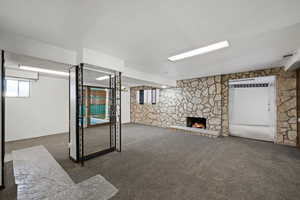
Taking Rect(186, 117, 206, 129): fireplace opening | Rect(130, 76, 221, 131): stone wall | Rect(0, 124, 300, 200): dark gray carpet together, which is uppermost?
Rect(130, 76, 221, 131): stone wall

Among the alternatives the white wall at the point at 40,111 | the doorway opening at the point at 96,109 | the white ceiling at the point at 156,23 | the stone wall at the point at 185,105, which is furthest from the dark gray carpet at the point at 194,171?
the white ceiling at the point at 156,23

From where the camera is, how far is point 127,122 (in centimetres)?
823

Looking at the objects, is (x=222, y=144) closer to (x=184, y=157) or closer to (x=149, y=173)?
(x=184, y=157)

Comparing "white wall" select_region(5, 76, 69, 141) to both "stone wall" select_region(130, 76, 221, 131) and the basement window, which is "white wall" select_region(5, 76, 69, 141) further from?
"stone wall" select_region(130, 76, 221, 131)

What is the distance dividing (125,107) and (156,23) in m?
6.87

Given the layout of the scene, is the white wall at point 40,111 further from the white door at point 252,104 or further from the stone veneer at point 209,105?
the white door at point 252,104

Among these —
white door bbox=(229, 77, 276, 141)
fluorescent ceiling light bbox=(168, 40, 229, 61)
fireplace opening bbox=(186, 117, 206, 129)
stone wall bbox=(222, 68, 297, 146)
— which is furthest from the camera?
white door bbox=(229, 77, 276, 141)

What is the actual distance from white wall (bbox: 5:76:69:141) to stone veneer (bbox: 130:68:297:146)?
403 cm

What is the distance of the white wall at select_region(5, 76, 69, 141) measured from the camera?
169 inches

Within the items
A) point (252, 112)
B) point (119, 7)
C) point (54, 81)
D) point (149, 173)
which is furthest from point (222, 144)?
point (54, 81)

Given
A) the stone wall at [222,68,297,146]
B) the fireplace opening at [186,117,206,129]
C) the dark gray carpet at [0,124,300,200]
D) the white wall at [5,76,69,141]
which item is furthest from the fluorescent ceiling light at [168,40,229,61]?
the white wall at [5,76,69,141]

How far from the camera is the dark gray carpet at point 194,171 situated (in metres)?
1.82

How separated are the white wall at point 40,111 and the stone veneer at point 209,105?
403 cm

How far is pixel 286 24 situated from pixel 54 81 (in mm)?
7106
